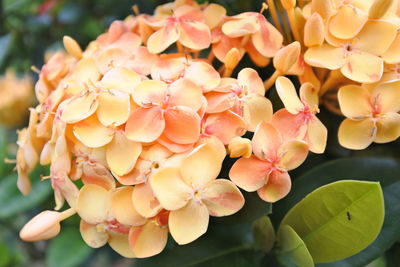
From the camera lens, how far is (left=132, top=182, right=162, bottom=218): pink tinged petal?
0.45 m

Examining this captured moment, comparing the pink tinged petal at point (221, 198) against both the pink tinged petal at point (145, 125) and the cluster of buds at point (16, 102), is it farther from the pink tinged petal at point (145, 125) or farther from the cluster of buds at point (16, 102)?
the cluster of buds at point (16, 102)

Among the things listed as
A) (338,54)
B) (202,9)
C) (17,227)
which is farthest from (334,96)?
(17,227)

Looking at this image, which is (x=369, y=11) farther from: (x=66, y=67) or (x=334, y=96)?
(x=66, y=67)

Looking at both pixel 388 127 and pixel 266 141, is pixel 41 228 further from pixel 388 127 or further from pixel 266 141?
pixel 388 127

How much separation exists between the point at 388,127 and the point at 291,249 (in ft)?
0.50

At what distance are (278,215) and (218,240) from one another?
82mm

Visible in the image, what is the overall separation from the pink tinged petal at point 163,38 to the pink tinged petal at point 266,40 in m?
0.08

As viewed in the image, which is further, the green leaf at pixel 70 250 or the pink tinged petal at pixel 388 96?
the green leaf at pixel 70 250

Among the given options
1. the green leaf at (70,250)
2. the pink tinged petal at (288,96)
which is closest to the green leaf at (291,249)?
the pink tinged petal at (288,96)

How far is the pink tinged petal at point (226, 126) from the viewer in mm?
469

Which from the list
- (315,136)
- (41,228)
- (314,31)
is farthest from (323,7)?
(41,228)

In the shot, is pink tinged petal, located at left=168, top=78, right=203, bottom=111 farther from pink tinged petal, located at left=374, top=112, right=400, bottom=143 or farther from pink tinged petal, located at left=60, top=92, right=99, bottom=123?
pink tinged petal, located at left=374, top=112, right=400, bottom=143

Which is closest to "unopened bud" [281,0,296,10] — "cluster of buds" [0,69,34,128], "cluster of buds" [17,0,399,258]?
"cluster of buds" [17,0,399,258]

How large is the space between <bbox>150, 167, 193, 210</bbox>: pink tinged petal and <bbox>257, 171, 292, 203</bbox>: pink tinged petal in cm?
7
